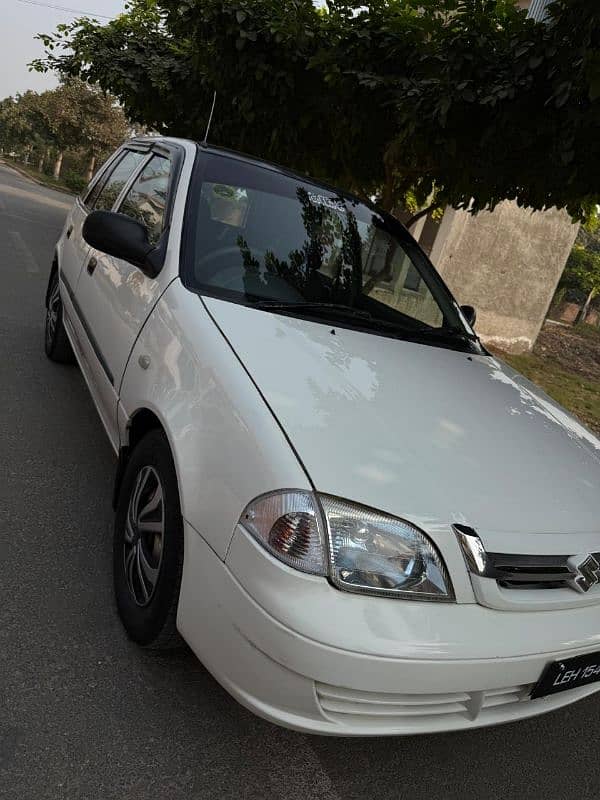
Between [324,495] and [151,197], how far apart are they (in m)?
2.17

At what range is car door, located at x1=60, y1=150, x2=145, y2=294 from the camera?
13.1 feet

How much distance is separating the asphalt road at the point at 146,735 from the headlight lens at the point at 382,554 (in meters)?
0.75

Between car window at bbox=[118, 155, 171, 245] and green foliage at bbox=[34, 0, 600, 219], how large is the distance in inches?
92.8

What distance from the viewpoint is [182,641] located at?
2.20 metres

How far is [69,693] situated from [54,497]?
50.6 inches

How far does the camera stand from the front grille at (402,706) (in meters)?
1.72

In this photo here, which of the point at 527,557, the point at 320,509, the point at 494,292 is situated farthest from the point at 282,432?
the point at 494,292

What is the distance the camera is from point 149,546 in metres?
2.33

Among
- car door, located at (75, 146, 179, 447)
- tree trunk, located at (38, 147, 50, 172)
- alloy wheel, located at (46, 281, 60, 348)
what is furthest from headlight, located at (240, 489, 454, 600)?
tree trunk, located at (38, 147, 50, 172)

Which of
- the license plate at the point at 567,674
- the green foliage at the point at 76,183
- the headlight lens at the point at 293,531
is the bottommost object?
the green foliage at the point at 76,183

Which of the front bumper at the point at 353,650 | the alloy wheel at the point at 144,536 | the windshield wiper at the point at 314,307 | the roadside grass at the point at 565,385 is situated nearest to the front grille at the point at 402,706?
the front bumper at the point at 353,650

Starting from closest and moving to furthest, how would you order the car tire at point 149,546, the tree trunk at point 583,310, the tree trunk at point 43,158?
1. the car tire at point 149,546
2. the tree trunk at point 583,310
3. the tree trunk at point 43,158

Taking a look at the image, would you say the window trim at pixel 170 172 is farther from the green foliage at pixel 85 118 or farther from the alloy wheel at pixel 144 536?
the green foliage at pixel 85 118

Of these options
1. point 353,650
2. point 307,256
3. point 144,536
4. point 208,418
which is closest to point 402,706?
point 353,650
